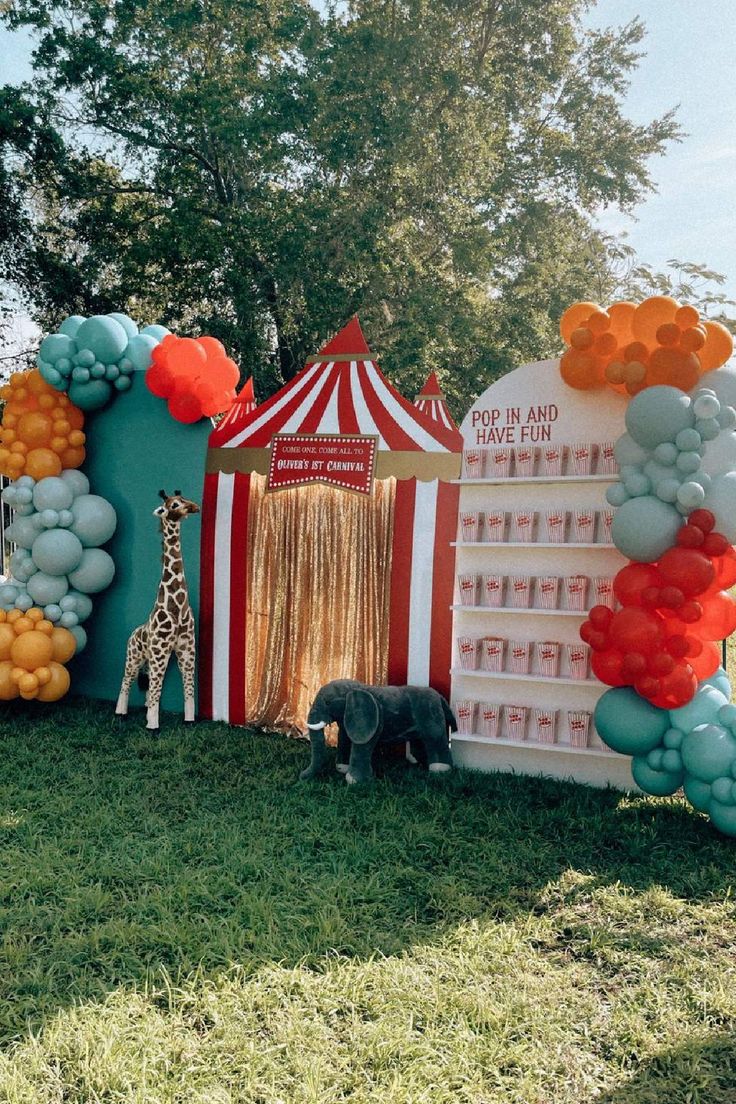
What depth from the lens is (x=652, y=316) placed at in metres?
4.64

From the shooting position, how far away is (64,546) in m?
→ 6.25

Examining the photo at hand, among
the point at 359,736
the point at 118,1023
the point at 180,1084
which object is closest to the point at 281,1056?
the point at 180,1084

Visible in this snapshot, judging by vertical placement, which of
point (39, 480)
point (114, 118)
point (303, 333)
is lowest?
point (39, 480)

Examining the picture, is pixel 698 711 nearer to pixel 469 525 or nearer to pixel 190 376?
pixel 469 525

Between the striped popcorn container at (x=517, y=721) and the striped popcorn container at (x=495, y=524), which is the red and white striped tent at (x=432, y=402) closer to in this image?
the striped popcorn container at (x=495, y=524)

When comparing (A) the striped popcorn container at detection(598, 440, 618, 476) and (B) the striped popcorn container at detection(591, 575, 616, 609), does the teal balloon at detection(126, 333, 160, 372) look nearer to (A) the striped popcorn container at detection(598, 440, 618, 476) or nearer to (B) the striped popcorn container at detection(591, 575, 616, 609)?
(A) the striped popcorn container at detection(598, 440, 618, 476)

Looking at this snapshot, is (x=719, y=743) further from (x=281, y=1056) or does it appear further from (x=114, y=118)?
(x=114, y=118)

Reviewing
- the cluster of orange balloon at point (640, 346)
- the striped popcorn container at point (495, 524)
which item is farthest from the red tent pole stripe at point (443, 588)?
the cluster of orange balloon at point (640, 346)

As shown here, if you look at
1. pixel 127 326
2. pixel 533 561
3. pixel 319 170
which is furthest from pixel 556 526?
pixel 319 170

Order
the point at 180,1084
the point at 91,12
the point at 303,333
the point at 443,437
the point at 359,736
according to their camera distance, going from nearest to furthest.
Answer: the point at 180,1084
the point at 359,736
the point at 443,437
the point at 91,12
the point at 303,333

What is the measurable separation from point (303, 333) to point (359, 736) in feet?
36.2

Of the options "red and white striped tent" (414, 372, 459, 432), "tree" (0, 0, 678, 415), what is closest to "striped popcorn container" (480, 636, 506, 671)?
"red and white striped tent" (414, 372, 459, 432)

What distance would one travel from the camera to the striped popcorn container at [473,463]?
548 centimetres

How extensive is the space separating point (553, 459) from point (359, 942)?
2.99 meters
